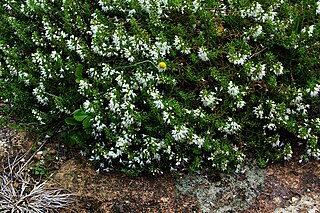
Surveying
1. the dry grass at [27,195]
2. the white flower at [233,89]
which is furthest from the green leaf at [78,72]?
the white flower at [233,89]

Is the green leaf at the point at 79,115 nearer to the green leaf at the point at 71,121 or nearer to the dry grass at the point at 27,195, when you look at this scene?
the green leaf at the point at 71,121

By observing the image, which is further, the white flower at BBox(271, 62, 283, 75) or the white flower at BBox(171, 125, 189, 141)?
the white flower at BBox(271, 62, 283, 75)

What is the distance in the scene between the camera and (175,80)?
4.05 m

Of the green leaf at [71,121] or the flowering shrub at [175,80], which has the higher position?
the flowering shrub at [175,80]

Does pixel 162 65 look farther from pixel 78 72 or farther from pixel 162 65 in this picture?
pixel 78 72

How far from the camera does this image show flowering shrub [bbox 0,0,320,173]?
3.85 metres

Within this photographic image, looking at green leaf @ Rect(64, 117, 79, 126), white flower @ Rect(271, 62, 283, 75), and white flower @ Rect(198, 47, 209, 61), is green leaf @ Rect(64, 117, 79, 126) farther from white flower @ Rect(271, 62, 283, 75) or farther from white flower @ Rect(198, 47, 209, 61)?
white flower @ Rect(271, 62, 283, 75)

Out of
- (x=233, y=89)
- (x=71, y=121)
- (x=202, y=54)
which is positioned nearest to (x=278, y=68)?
(x=233, y=89)

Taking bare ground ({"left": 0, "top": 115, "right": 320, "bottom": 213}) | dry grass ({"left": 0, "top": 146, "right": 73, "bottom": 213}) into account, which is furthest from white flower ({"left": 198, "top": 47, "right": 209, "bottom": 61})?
dry grass ({"left": 0, "top": 146, "right": 73, "bottom": 213})

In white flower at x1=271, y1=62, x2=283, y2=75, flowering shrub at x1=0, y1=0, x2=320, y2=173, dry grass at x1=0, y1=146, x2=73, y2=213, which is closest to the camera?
dry grass at x1=0, y1=146, x2=73, y2=213

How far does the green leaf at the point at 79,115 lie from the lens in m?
3.95

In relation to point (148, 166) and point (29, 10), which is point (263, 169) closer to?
point (148, 166)

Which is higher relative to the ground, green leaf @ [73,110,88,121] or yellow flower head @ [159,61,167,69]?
yellow flower head @ [159,61,167,69]

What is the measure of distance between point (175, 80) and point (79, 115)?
2.74 ft
